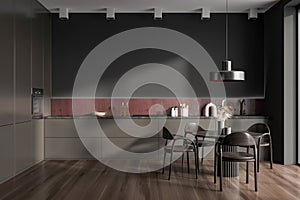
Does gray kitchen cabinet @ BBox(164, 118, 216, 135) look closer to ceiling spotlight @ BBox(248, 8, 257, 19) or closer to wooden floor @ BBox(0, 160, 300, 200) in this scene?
wooden floor @ BBox(0, 160, 300, 200)

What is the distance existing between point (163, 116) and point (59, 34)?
268cm

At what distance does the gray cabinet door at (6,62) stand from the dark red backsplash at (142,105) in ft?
7.61

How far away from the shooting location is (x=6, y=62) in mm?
5531

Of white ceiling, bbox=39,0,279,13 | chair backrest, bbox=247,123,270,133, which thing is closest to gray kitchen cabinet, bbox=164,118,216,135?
chair backrest, bbox=247,123,270,133

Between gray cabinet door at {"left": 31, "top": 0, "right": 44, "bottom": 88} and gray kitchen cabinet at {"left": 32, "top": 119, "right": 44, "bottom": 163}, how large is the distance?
672 millimetres

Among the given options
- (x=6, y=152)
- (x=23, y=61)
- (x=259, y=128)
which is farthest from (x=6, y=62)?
(x=259, y=128)

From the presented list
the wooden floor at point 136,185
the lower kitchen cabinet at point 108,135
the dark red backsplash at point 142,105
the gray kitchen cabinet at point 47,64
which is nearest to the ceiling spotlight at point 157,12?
the dark red backsplash at point 142,105

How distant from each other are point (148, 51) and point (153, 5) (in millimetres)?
990

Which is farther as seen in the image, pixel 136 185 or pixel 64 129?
pixel 64 129

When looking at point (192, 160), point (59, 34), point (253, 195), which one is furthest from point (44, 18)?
point (253, 195)

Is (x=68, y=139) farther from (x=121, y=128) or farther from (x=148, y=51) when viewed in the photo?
(x=148, y=51)

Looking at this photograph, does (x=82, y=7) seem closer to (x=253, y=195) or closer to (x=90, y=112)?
(x=90, y=112)

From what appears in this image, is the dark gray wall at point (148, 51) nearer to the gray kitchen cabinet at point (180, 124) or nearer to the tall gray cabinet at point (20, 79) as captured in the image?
the tall gray cabinet at point (20, 79)

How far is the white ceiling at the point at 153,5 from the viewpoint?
23.4 feet
